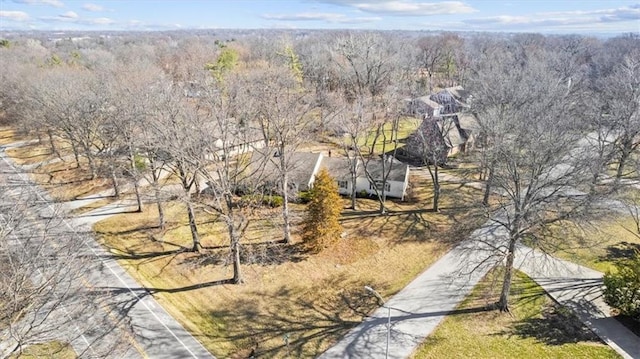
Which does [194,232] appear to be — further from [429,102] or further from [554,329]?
[429,102]

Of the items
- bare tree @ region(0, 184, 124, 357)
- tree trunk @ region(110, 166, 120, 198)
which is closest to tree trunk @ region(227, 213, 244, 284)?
bare tree @ region(0, 184, 124, 357)

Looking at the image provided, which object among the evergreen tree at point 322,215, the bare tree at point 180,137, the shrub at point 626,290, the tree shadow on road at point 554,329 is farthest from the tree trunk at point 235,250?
the shrub at point 626,290

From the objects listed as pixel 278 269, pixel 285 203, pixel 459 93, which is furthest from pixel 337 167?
pixel 459 93

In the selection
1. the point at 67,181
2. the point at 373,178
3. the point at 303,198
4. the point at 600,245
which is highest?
the point at 373,178

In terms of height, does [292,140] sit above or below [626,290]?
above

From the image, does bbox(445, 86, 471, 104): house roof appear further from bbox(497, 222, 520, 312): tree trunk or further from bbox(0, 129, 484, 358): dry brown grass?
bbox(497, 222, 520, 312): tree trunk

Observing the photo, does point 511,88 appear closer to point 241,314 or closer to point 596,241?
point 596,241

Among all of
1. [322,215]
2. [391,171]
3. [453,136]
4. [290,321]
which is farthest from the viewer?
[453,136]
